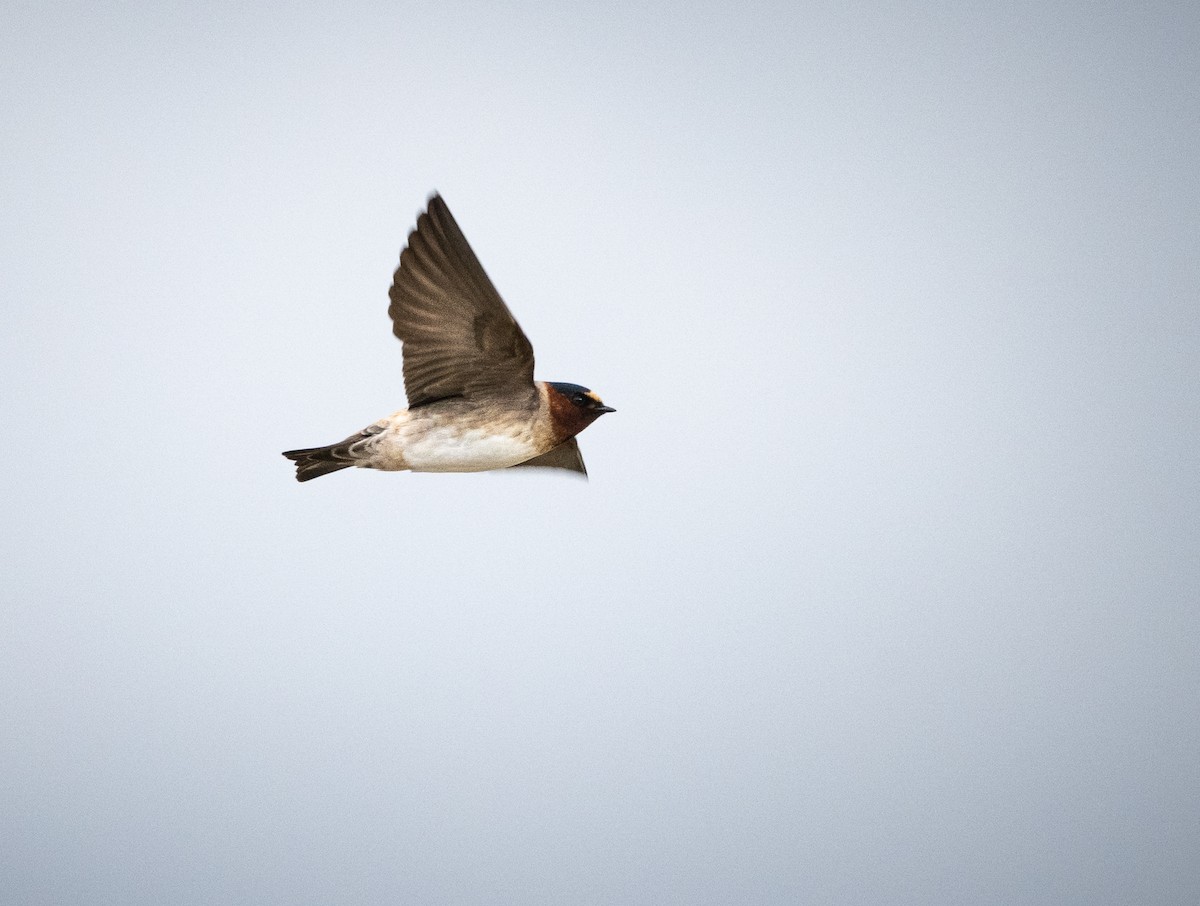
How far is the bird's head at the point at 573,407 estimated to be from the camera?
178cm

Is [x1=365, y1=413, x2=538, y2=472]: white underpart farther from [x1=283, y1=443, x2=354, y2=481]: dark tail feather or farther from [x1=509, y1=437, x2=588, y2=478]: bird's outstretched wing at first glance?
[x1=509, y1=437, x2=588, y2=478]: bird's outstretched wing

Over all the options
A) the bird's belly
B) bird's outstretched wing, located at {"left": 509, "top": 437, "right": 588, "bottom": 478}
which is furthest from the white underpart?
bird's outstretched wing, located at {"left": 509, "top": 437, "right": 588, "bottom": 478}

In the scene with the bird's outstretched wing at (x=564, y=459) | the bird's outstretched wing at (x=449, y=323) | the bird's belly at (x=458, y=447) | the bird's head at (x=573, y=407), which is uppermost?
the bird's outstretched wing at (x=449, y=323)

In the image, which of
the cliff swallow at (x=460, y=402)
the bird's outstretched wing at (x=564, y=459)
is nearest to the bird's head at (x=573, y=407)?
the cliff swallow at (x=460, y=402)

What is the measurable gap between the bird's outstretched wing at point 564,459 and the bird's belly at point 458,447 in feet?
0.94

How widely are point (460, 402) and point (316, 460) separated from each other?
249mm

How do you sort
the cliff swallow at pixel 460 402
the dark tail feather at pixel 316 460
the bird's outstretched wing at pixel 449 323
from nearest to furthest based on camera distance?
the bird's outstretched wing at pixel 449 323, the cliff swallow at pixel 460 402, the dark tail feather at pixel 316 460

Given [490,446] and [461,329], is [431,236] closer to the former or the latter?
[461,329]

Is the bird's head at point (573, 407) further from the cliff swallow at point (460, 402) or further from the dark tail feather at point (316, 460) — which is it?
the dark tail feather at point (316, 460)

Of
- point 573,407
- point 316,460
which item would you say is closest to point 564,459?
point 573,407

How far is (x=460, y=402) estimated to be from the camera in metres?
1.76

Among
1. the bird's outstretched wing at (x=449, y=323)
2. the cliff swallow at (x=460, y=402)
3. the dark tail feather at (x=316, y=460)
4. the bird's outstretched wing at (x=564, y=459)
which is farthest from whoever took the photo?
the bird's outstretched wing at (x=564, y=459)

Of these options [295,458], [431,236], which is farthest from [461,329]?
[295,458]

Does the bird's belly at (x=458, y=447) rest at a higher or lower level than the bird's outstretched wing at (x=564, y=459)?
higher
